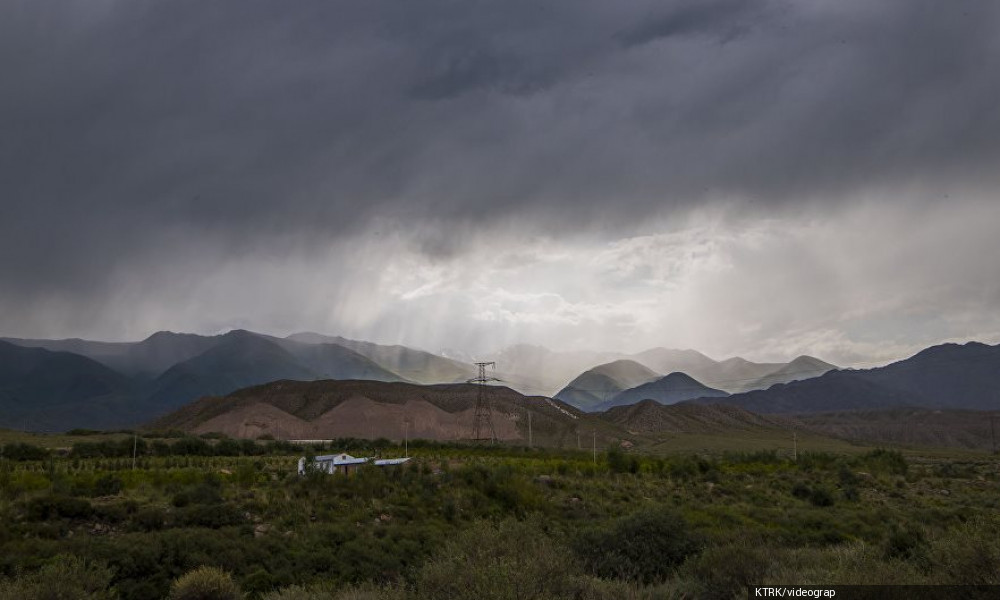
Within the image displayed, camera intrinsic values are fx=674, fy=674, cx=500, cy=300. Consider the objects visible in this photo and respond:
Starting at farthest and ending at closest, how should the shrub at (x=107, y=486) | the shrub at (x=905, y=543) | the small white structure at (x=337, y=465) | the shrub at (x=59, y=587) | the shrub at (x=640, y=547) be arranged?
the small white structure at (x=337, y=465)
the shrub at (x=107, y=486)
the shrub at (x=640, y=547)
the shrub at (x=905, y=543)
the shrub at (x=59, y=587)

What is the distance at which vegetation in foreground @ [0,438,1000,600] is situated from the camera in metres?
12.0

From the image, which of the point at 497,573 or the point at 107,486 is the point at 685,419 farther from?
the point at 497,573

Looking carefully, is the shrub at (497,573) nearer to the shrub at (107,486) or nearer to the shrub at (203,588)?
the shrub at (203,588)

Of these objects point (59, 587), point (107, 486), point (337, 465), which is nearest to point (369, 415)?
point (337, 465)

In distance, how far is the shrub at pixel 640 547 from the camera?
1764cm

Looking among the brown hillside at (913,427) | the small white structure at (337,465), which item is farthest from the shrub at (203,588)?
the brown hillside at (913,427)

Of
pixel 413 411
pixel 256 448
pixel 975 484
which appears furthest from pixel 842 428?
pixel 256 448

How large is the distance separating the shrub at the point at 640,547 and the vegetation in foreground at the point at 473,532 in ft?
0.19

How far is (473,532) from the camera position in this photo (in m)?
14.7

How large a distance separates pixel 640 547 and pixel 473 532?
648cm

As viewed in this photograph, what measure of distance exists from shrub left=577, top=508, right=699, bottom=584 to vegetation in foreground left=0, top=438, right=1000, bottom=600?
0.06 m

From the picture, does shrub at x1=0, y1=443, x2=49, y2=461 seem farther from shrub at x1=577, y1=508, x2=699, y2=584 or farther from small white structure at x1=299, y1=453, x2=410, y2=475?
shrub at x1=577, y1=508, x2=699, y2=584

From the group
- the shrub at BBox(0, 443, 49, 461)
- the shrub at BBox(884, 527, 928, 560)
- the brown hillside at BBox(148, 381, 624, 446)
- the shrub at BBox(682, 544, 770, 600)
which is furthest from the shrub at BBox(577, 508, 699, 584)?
the brown hillside at BBox(148, 381, 624, 446)

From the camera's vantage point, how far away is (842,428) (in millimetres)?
170375
